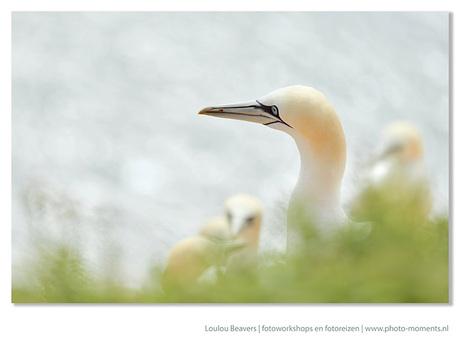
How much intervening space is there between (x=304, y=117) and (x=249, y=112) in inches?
14.3

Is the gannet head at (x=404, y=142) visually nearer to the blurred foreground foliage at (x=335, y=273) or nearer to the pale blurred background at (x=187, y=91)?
the pale blurred background at (x=187, y=91)

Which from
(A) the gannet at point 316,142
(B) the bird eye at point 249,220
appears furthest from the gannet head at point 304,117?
(B) the bird eye at point 249,220

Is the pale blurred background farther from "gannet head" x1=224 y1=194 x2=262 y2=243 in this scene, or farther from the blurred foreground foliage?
the blurred foreground foliage

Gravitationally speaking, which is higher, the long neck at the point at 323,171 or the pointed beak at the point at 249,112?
the pointed beak at the point at 249,112

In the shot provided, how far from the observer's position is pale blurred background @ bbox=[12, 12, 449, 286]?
271 inches

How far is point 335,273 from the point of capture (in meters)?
1.35

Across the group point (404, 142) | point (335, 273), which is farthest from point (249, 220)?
point (335, 273)

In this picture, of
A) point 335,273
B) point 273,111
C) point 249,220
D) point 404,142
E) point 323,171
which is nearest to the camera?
point 335,273

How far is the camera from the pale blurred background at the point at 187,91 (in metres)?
6.87

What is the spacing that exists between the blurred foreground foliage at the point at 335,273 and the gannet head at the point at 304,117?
1615 mm

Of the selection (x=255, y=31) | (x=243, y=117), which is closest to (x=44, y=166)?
(x=255, y=31)

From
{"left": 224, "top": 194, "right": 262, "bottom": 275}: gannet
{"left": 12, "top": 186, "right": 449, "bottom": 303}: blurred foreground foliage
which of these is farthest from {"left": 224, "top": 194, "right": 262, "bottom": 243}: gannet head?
{"left": 12, "top": 186, "right": 449, "bottom": 303}: blurred foreground foliage

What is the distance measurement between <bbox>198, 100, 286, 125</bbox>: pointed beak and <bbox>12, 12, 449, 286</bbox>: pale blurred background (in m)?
0.72

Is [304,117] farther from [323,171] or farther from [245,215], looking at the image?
[245,215]
